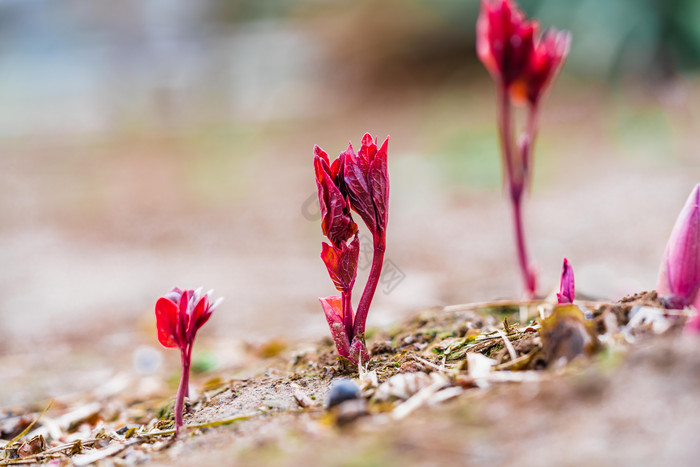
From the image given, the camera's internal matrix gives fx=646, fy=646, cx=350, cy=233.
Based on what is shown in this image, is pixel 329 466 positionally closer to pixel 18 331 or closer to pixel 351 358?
pixel 351 358

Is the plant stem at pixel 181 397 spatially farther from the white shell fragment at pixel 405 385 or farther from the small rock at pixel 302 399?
the white shell fragment at pixel 405 385

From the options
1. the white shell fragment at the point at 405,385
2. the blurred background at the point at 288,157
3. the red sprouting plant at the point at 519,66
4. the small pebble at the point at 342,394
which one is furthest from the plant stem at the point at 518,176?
the small pebble at the point at 342,394

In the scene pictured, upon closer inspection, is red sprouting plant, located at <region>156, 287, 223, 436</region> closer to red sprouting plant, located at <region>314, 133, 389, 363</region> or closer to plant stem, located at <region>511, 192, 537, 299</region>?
red sprouting plant, located at <region>314, 133, 389, 363</region>

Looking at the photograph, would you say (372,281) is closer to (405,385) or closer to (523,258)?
(405,385)

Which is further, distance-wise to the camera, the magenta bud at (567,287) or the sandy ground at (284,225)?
the sandy ground at (284,225)

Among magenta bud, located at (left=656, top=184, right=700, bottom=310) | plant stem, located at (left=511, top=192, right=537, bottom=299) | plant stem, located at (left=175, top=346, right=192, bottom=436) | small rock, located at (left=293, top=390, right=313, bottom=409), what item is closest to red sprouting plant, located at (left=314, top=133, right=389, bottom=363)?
small rock, located at (left=293, top=390, right=313, bottom=409)

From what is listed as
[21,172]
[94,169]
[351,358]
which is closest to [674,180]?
[351,358]
